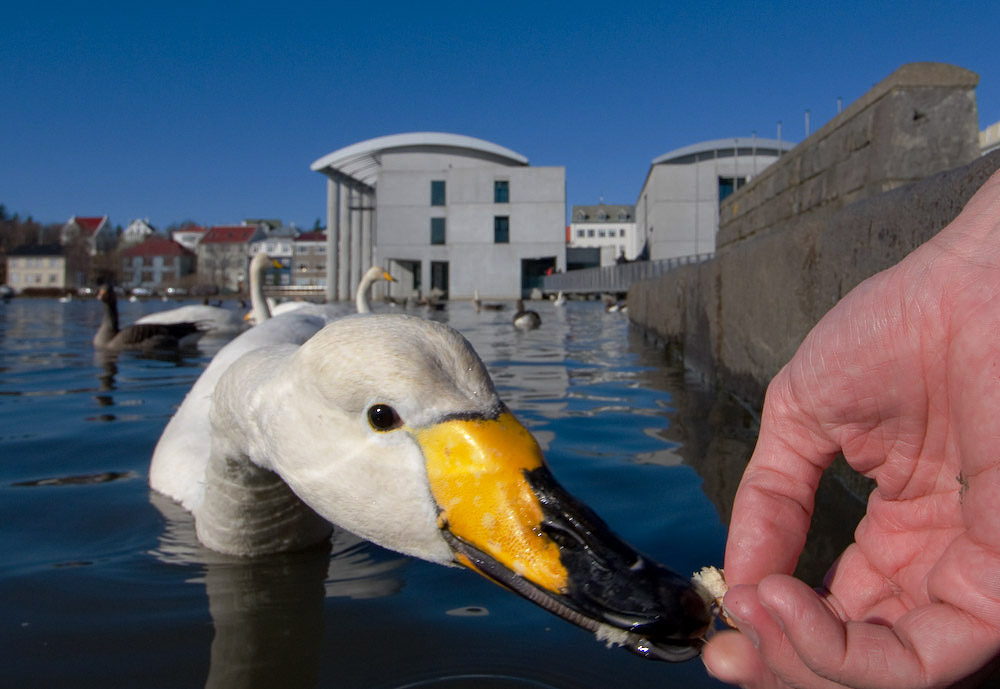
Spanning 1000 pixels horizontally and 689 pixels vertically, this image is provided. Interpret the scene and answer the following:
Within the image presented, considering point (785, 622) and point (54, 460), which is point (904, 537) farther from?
point (54, 460)

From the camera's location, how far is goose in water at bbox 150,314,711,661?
1104 mm

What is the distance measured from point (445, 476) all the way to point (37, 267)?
3555 inches

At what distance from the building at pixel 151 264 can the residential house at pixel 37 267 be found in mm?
9156

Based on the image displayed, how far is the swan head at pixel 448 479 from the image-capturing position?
110 centimetres

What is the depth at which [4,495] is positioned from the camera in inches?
114

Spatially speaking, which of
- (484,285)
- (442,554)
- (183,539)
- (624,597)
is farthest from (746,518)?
(484,285)

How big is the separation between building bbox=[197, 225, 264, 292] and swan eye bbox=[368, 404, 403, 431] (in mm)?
86769

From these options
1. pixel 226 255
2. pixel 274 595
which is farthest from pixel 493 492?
pixel 226 255

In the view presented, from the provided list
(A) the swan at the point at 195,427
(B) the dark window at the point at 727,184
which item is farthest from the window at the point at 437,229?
(A) the swan at the point at 195,427

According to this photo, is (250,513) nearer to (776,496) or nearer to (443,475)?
(443,475)

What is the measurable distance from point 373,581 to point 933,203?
192cm

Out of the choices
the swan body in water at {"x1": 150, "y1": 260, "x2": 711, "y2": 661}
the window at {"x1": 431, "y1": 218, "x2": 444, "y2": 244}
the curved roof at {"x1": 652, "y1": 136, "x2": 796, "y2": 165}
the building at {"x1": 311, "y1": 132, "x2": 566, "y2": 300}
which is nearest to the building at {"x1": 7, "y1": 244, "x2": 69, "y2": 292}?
the building at {"x1": 311, "y1": 132, "x2": 566, "y2": 300}

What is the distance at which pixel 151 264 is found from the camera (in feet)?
282

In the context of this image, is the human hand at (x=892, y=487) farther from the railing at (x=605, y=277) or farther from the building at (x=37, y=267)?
the building at (x=37, y=267)
